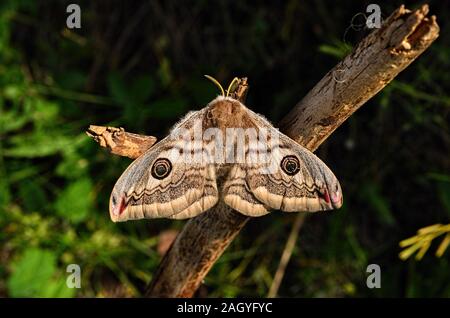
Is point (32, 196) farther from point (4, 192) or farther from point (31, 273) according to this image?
point (31, 273)

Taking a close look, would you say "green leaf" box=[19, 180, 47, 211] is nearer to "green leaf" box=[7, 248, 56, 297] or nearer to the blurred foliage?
the blurred foliage

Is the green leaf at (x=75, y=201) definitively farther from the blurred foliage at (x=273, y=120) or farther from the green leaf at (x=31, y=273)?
the green leaf at (x=31, y=273)

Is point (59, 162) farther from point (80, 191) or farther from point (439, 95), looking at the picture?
point (439, 95)

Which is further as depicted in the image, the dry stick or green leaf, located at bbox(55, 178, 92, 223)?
green leaf, located at bbox(55, 178, 92, 223)

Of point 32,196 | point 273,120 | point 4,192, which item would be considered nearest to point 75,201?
point 32,196

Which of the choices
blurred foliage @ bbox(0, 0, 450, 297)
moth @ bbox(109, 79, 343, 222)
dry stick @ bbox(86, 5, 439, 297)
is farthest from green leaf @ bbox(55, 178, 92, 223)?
moth @ bbox(109, 79, 343, 222)
